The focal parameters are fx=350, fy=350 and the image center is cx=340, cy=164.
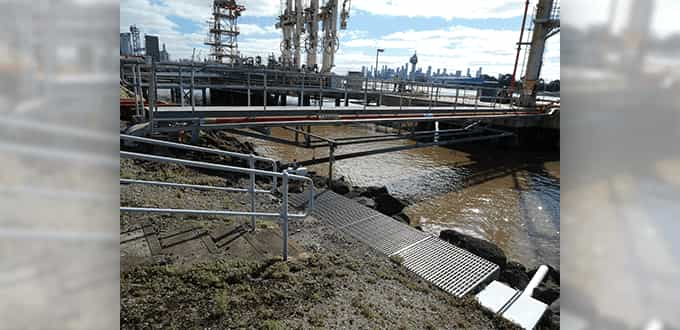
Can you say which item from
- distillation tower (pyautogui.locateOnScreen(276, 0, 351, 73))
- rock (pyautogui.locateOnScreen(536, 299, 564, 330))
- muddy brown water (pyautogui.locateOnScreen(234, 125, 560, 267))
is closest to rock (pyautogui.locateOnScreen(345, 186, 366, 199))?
muddy brown water (pyautogui.locateOnScreen(234, 125, 560, 267))

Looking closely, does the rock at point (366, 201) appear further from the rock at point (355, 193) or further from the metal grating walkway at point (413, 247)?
the metal grating walkway at point (413, 247)

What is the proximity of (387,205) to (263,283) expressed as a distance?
4710 mm

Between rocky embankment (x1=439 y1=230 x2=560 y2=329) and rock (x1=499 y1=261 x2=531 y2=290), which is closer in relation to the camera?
rocky embankment (x1=439 y1=230 x2=560 y2=329)

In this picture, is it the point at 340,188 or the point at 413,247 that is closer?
the point at 413,247

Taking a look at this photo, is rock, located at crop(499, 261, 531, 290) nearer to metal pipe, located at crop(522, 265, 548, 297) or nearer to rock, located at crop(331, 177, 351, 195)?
metal pipe, located at crop(522, 265, 548, 297)

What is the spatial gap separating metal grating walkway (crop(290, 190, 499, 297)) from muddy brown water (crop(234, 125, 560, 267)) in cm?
238

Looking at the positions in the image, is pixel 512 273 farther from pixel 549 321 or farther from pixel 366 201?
pixel 366 201

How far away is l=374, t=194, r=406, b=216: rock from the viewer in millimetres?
7234

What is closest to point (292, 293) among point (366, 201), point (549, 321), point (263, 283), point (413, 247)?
point (263, 283)

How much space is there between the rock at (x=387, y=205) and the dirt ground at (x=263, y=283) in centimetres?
303

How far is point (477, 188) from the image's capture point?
10430 millimetres
